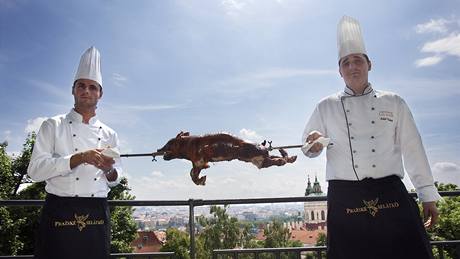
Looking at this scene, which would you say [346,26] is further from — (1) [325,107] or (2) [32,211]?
(2) [32,211]

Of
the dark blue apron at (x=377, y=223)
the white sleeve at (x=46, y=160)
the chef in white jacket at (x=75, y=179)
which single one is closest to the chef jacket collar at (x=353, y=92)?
the dark blue apron at (x=377, y=223)

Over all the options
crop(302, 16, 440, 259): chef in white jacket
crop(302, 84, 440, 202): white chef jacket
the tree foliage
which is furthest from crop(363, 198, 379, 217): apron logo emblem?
the tree foliage

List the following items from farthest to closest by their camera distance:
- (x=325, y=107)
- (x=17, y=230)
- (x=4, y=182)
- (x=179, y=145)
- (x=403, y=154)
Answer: (x=4, y=182) → (x=17, y=230) → (x=179, y=145) → (x=325, y=107) → (x=403, y=154)

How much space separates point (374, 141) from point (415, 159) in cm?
33

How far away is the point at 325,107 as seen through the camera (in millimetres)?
2977

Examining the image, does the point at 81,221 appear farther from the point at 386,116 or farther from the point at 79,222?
the point at 386,116

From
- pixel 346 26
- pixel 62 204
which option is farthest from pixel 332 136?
pixel 62 204

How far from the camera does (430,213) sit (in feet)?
8.85

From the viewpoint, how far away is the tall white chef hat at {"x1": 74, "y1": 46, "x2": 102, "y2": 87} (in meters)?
3.18

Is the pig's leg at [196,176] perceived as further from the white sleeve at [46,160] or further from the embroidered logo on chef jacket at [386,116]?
the embroidered logo on chef jacket at [386,116]

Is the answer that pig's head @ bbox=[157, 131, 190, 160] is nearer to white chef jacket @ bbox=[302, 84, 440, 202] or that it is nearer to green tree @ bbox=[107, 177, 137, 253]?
white chef jacket @ bbox=[302, 84, 440, 202]

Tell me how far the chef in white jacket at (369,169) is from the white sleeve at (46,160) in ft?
6.20

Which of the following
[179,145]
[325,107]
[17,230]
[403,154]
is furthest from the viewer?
[17,230]

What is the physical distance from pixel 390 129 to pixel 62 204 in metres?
2.66
